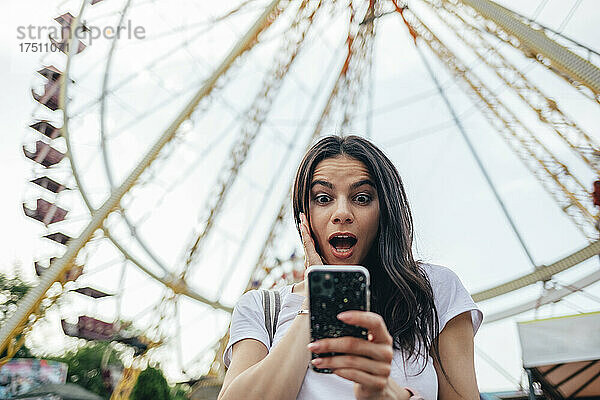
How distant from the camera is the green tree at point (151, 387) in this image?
22.0m

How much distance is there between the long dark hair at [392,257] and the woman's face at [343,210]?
32mm

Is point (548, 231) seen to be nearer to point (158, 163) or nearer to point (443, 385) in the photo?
point (158, 163)

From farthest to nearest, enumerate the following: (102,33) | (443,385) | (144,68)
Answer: (144,68) → (102,33) → (443,385)

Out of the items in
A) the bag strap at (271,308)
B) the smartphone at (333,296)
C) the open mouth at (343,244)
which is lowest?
the smartphone at (333,296)

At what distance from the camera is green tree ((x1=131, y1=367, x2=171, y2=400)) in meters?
22.0

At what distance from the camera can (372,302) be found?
1.79 meters

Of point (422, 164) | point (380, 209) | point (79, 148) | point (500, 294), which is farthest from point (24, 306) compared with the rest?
point (380, 209)

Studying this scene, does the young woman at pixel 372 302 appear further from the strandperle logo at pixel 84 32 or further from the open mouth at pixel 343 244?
the strandperle logo at pixel 84 32

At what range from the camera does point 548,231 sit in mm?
16359

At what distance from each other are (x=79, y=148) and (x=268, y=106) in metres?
5.37

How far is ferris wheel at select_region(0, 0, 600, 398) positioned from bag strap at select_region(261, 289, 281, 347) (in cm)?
1227

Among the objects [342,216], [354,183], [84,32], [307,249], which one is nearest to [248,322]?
[307,249]

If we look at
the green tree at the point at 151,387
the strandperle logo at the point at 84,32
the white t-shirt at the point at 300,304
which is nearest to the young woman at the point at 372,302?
the white t-shirt at the point at 300,304

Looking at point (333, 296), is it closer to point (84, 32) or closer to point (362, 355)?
point (362, 355)
